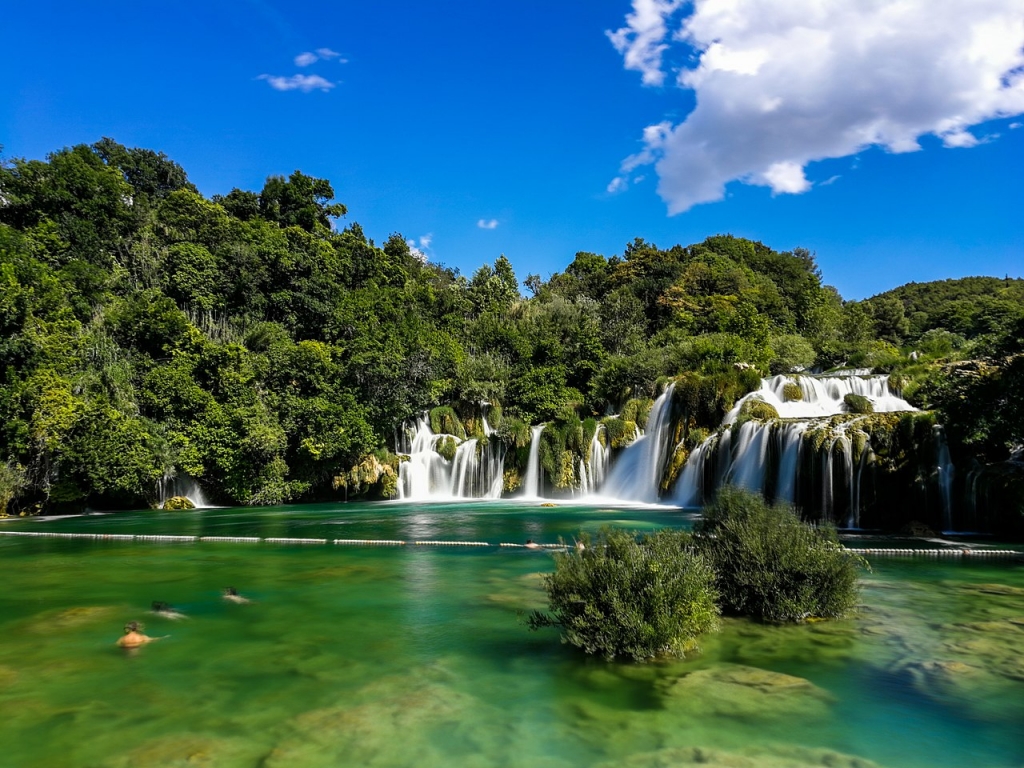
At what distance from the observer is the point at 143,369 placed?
31.1 m

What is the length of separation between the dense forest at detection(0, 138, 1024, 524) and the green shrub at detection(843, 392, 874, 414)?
6.54ft

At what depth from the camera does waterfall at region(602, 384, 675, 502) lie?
97.3 feet

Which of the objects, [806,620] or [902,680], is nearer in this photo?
[902,680]

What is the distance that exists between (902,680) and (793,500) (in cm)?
1539

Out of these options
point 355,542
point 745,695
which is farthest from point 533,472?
point 745,695

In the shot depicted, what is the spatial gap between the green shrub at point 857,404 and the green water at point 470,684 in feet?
54.4

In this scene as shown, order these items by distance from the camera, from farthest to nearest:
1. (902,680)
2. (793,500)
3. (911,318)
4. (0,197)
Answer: (911,318) < (0,197) < (793,500) < (902,680)

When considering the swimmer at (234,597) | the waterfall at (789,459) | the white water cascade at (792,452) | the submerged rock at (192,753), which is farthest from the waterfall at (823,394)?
the submerged rock at (192,753)

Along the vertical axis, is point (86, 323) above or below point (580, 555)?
above

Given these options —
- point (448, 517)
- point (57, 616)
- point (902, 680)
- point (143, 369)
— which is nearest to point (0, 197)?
point (143, 369)

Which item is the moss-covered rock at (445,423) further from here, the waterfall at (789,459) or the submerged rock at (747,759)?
the submerged rock at (747,759)

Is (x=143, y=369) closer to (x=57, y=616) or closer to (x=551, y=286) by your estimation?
(x=57, y=616)

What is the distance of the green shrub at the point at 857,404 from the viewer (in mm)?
27486

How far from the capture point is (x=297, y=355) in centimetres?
3328
